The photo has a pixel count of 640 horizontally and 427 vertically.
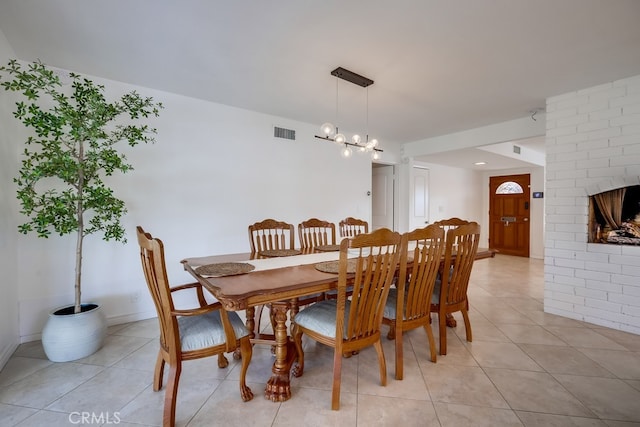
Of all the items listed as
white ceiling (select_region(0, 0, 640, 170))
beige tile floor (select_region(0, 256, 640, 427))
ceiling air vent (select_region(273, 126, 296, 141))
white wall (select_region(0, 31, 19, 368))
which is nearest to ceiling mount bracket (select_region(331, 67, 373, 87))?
white ceiling (select_region(0, 0, 640, 170))

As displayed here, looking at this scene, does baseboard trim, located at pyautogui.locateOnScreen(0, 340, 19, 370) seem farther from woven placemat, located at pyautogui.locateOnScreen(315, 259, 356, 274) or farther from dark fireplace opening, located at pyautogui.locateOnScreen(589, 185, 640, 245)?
dark fireplace opening, located at pyautogui.locateOnScreen(589, 185, 640, 245)

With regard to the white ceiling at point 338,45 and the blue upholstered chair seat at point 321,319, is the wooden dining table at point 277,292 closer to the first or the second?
the blue upholstered chair seat at point 321,319

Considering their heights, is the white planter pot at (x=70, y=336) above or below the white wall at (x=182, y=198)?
below

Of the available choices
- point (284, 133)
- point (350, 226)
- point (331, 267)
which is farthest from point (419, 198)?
point (331, 267)

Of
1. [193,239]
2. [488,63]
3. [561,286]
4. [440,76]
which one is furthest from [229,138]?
[561,286]

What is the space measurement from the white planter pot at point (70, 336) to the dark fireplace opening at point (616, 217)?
4.92 meters

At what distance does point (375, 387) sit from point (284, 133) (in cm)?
327

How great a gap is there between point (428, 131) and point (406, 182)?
112cm

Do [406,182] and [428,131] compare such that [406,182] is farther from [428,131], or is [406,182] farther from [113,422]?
[113,422]

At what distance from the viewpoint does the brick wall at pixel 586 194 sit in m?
2.75

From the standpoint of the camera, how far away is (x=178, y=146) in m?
3.20

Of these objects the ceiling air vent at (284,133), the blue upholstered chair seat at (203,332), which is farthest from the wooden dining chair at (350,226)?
the blue upholstered chair seat at (203,332)

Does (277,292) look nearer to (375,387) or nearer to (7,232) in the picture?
(375,387)

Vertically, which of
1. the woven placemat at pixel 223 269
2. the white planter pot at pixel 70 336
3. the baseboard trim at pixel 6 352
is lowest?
the baseboard trim at pixel 6 352
